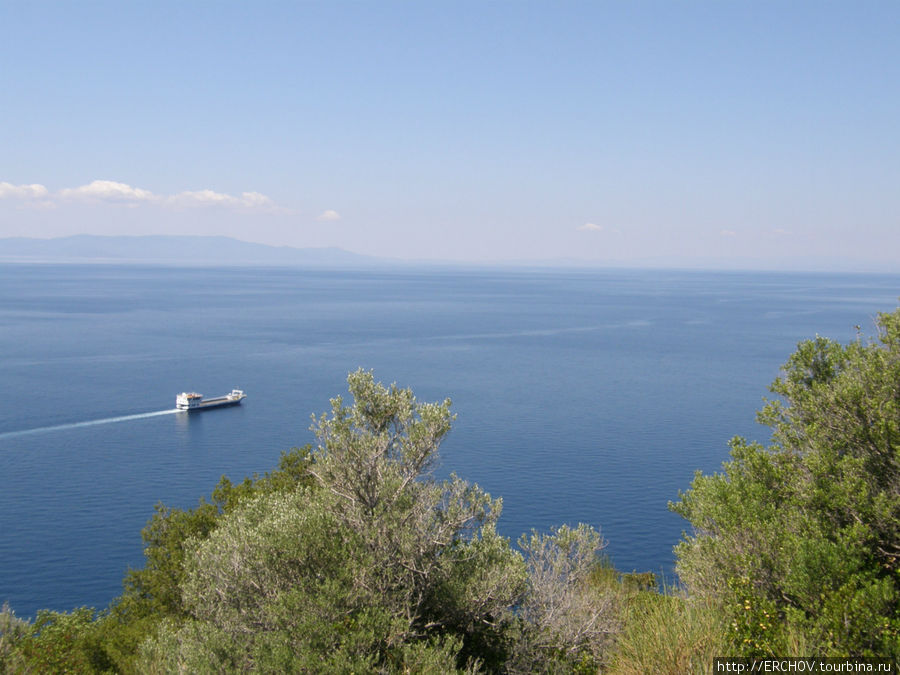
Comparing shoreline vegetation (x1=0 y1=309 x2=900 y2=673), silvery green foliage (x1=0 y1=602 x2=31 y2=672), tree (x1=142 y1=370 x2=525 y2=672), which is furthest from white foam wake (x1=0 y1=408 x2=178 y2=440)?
tree (x1=142 y1=370 x2=525 y2=672)

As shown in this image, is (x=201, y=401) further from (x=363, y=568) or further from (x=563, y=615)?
(x=363, y=568)

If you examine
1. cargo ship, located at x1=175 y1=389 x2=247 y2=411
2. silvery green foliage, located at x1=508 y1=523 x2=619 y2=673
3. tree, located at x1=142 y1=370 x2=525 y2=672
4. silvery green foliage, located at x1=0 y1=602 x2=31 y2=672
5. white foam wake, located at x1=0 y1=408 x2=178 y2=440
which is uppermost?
tree, located at x1=142 y1=370 x2=525 y2=672

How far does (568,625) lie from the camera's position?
56.3 feet

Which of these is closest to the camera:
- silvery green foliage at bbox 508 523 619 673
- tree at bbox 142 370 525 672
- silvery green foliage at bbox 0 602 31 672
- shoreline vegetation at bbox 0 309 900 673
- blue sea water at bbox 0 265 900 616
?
shoreline vegetation at bbox 0 309 900 673

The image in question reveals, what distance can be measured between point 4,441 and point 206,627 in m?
75.3

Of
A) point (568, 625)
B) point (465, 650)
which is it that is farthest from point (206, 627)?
point (568, 625)

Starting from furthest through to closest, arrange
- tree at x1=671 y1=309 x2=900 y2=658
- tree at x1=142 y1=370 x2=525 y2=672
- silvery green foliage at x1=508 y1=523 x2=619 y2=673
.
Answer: silvery green foliage at x1=508 y1=523 x2=619 y2=673 → tree at x1=142 y1=370 x2=525 y2=672 → tree at x1=671 y1=309 x2=900 y2=658

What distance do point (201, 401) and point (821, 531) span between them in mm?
89099

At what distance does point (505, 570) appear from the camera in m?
16.1

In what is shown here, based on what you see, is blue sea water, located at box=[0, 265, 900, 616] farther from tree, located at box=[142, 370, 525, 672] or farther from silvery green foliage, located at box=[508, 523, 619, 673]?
tree, located at box=[142, 370, 525, 672]

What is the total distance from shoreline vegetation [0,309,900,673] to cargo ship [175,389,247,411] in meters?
76.0

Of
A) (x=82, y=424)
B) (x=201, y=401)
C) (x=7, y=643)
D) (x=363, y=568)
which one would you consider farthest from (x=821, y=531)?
(x=201, y=401)

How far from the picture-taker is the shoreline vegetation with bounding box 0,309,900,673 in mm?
12195

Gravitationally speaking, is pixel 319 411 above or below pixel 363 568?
below
